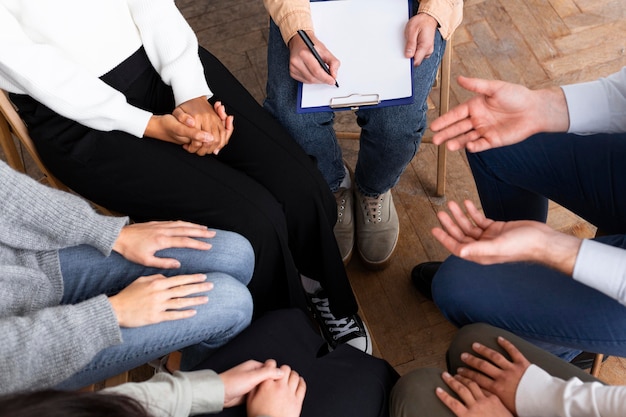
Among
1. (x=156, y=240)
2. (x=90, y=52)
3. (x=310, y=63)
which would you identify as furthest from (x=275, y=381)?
(x=90, y=52)

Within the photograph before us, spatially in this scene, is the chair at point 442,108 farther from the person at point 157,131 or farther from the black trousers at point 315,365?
the black trousers at point 315,365

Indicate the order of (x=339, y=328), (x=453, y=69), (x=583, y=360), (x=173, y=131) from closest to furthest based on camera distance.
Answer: (x=173, y=131)
(x=583, y=360)
(x=339, y=328)
(x=453, y=69)

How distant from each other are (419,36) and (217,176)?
0.54 meters

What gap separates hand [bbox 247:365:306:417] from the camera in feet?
3.29

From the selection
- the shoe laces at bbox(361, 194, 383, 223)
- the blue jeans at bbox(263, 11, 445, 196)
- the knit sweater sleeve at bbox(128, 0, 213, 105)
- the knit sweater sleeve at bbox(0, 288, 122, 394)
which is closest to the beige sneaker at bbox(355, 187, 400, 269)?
the shoe laces at bbox(361, 194, 383, 223)

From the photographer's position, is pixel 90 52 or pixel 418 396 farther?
pixel 90 52

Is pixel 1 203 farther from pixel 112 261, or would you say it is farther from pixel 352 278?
pixel 352 278

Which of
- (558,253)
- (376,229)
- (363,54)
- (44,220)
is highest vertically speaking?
(363,54)

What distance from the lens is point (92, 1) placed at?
125cm

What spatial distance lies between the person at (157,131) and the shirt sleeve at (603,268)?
1.85 feet

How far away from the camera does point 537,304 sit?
115cm

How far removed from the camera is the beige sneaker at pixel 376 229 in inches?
66.4

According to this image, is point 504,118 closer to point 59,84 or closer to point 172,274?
point 172,274

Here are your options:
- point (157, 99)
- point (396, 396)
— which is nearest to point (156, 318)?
point (396, 396)
